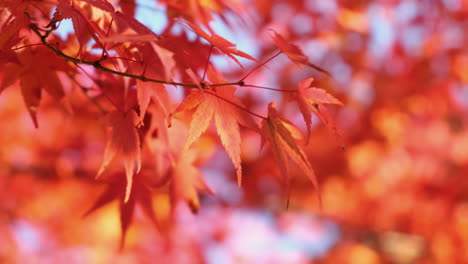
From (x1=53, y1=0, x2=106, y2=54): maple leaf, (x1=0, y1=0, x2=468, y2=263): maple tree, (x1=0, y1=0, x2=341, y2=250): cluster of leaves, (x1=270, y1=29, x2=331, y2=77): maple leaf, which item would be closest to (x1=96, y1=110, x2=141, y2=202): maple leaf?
(x1=0, y1=0, x2=341, y2=250): cluster of leaves

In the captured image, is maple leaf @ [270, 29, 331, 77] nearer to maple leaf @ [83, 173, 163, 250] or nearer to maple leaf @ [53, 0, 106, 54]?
maple leaf @ [53, 0, 106, 54]

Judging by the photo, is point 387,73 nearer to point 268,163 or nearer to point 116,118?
point 268,163

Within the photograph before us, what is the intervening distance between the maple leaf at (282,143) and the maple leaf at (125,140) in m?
0.22

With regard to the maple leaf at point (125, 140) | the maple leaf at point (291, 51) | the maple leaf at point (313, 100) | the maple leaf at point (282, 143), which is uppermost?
the maple leaf at point (291, 51)

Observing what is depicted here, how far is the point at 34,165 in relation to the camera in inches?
121

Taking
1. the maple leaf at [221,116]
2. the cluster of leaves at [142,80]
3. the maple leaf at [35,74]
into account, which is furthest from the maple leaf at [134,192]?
the maple leaf at [221,116]

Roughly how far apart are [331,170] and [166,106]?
8.57ft

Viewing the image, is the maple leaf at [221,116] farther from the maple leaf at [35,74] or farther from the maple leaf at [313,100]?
the maple leaf at [35,74]

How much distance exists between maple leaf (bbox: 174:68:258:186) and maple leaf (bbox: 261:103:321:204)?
26 millimetres

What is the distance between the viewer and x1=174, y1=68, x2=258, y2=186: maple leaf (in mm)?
794

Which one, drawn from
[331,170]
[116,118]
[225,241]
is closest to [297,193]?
[331,170]

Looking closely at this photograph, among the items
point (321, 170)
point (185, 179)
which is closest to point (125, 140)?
point (185, 179)

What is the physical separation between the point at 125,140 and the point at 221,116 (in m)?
0.17

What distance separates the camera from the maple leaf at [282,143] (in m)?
0.81
